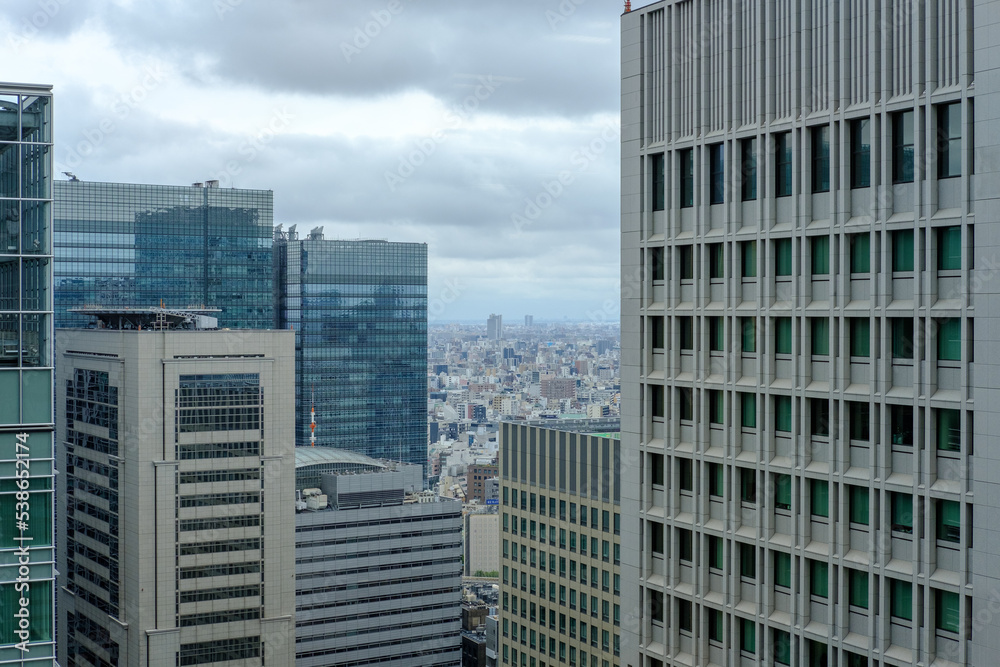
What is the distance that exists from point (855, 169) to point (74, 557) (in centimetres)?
4736

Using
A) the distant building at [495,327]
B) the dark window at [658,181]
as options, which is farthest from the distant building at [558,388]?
the dark window at [658,181]

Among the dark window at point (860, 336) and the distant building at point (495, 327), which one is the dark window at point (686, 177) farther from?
the distant building at point (495, 327)

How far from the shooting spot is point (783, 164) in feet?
52.9

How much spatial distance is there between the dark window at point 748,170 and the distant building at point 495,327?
173463 mm

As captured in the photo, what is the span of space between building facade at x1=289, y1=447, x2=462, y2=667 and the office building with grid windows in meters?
41.5

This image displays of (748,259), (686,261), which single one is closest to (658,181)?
(686,261)

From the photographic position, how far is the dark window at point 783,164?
15992mm

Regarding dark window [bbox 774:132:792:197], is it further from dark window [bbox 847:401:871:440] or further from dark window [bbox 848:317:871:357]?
dark window [bbox 847:401:871:440]

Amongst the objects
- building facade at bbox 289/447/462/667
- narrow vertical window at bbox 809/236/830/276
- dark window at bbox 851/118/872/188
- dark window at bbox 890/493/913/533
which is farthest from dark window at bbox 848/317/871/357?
building facade at bbox 289/447/462/667

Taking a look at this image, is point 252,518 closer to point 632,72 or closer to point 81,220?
point 632,72

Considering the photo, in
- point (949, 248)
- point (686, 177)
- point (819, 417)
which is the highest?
point (686, 177)

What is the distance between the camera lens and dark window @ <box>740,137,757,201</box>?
16578 mm

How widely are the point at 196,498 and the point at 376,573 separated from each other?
16.8m

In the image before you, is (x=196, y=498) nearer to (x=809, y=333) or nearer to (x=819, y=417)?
(x=819, y=417)
